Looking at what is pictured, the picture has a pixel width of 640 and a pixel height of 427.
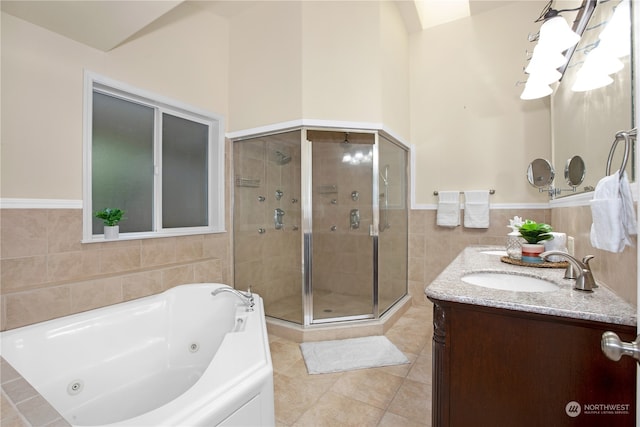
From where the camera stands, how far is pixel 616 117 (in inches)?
46.1

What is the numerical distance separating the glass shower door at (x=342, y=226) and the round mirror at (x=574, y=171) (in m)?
1.51

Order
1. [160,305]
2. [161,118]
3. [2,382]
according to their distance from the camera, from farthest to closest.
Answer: [161,118] → [160,305] → [2,382]

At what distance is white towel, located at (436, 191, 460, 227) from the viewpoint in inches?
127

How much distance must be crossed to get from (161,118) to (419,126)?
274cm

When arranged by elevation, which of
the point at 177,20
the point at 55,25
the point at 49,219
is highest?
the point at 177,20

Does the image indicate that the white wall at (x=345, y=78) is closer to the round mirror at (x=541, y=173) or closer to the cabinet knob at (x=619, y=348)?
the round mirror at (x=541, y=173)

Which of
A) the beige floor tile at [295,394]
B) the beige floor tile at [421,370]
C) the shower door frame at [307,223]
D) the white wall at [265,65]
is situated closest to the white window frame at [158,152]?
the white wall at [265,65]

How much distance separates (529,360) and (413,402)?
1.11 meters

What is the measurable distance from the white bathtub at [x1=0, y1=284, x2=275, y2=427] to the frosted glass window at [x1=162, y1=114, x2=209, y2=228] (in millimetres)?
940

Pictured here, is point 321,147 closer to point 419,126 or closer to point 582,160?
point 419,126

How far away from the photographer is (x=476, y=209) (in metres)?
3.11

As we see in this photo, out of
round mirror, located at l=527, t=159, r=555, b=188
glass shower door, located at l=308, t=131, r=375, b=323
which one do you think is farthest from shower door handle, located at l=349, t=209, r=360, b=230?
round mirror, located at l=527, t=159, r=555, b=188

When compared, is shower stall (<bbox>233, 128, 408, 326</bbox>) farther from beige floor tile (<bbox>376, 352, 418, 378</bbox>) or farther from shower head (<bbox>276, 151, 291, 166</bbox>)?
beige floor tile (<bbox>376, 352, 418, 378</bbox>)

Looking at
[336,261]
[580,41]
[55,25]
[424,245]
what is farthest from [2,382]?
[424,245]
